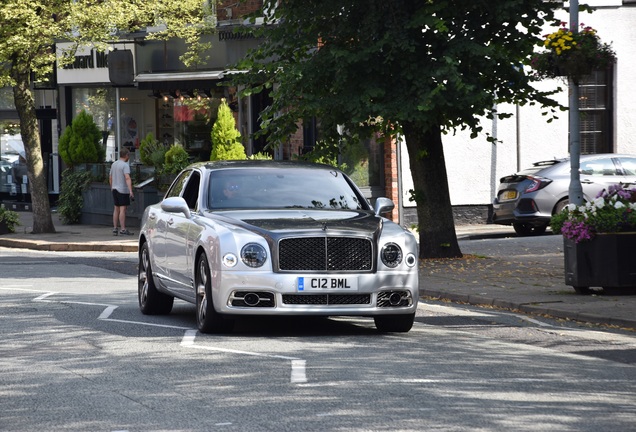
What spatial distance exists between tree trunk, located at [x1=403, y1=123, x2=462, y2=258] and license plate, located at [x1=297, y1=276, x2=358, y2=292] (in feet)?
29.5

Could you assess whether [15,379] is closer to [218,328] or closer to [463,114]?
[218,328]

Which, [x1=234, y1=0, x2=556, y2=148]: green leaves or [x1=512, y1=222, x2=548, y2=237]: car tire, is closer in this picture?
[x1=234, y1=0, x2=556, y2=148]: green leaves

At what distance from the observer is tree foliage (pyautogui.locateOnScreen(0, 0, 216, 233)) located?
27438mm

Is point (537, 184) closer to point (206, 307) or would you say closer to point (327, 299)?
point (327, 299)

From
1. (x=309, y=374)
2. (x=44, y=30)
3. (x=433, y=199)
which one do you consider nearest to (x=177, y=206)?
(x=309, y=374)

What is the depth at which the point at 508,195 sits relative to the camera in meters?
25.9

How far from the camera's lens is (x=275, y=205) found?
12.6m

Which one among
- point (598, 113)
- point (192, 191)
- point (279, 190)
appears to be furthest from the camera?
point (598, 113)

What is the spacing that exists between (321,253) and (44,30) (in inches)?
683

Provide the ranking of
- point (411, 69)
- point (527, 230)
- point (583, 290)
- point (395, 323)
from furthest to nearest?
point (527, 230), point (411, 69), point (583, 290), point (395, 323)

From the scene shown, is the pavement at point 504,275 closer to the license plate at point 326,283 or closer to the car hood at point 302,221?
the car hood at point 302,221

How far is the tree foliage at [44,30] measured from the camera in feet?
90.0

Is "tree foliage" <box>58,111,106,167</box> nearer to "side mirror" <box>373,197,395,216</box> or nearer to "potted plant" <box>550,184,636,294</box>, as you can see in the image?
"potted plant" <box>550,184,636,294</box>

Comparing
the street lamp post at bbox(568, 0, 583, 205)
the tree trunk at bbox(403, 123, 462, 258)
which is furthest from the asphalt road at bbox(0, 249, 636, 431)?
the tree trunk at bbox(403, 123, 462, 258)
